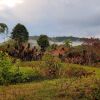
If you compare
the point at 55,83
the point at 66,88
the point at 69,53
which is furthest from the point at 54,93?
the point at 69,53

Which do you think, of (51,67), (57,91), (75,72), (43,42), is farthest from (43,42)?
(57,91)

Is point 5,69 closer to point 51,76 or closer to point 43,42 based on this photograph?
point 51,76

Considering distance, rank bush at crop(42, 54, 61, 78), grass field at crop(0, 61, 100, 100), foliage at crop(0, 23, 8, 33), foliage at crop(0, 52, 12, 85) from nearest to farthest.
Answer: grass field at crop(0, 61, 100, 100), foliage at crop(0, 52, 12, 85), bush at crop(42, 54, 61, 78), foliage at crop(0, 23, 8, 33)

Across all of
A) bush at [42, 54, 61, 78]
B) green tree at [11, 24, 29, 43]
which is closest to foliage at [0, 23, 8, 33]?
green tree at [11, 24, 29, 43]

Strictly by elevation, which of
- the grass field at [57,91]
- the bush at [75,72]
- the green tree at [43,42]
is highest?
the green tree at [43,42]

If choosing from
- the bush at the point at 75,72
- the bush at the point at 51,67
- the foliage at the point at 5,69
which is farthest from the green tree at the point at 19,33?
the foliage at the point at 5,69

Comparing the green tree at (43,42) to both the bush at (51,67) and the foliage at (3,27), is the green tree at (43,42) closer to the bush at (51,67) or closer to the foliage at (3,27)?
the foliage at (3,27)

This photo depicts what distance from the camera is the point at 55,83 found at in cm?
2166

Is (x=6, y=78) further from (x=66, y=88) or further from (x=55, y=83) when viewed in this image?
(x=66, y=88)

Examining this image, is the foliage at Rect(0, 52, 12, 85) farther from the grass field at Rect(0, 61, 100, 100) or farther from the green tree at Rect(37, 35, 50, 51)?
the green tree at Rect(37, 35, 50, 51)

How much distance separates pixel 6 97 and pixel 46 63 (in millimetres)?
9472

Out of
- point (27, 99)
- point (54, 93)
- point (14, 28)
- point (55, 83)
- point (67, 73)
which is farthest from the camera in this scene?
point (14, 28)

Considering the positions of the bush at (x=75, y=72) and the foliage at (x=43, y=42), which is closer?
the bush at (x=75, y=72)

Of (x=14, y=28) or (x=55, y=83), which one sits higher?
(x=14, y=28)
